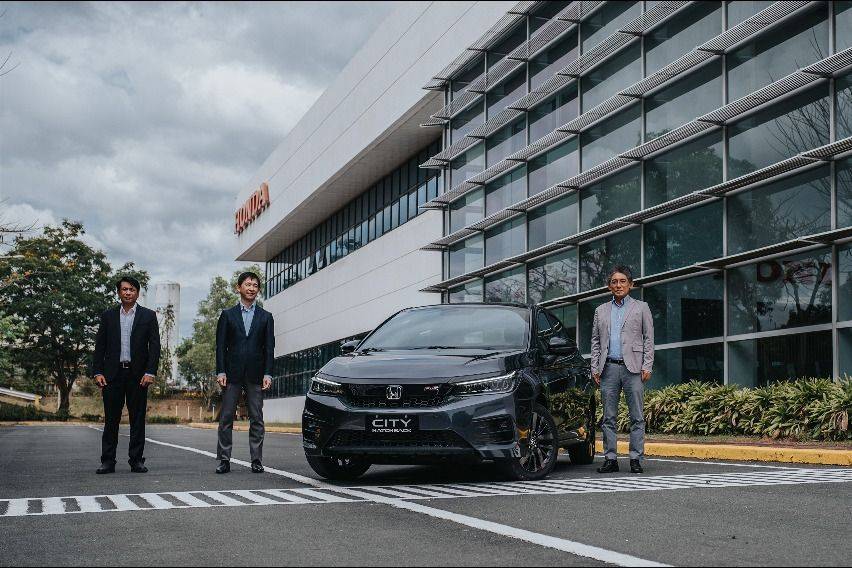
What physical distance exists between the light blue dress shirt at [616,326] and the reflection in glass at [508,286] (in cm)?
1299

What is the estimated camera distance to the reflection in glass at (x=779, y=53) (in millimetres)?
15320

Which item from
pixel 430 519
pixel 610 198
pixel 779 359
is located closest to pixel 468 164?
pixel 610 198

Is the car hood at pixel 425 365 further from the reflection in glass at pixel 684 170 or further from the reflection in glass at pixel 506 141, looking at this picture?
the reflection in glass at pixel 506 141

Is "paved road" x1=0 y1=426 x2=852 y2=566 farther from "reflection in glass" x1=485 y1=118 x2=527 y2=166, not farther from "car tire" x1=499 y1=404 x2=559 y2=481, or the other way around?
"reflection in glass" x1=485 y1=118 x2=527 y2=166

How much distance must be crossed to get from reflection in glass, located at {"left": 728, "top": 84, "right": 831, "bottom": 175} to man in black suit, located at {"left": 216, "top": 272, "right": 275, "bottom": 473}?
896cm

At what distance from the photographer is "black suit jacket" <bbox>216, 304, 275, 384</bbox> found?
32.5 feet

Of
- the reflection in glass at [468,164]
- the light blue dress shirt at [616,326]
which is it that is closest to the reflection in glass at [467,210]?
the reflection in glass at [468,164]

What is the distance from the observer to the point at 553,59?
23.1m

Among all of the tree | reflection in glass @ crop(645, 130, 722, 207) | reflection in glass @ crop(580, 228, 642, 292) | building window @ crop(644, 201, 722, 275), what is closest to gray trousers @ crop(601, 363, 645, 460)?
building window @ crop(644, 201, 722, 275)

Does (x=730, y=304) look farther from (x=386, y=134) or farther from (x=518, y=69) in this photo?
Result: (x=386, y=134)

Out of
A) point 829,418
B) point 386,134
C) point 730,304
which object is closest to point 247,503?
point 829,418

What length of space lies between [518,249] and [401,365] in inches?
617

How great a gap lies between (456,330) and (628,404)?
1812 millimetres

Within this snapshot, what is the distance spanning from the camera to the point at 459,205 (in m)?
27.2
